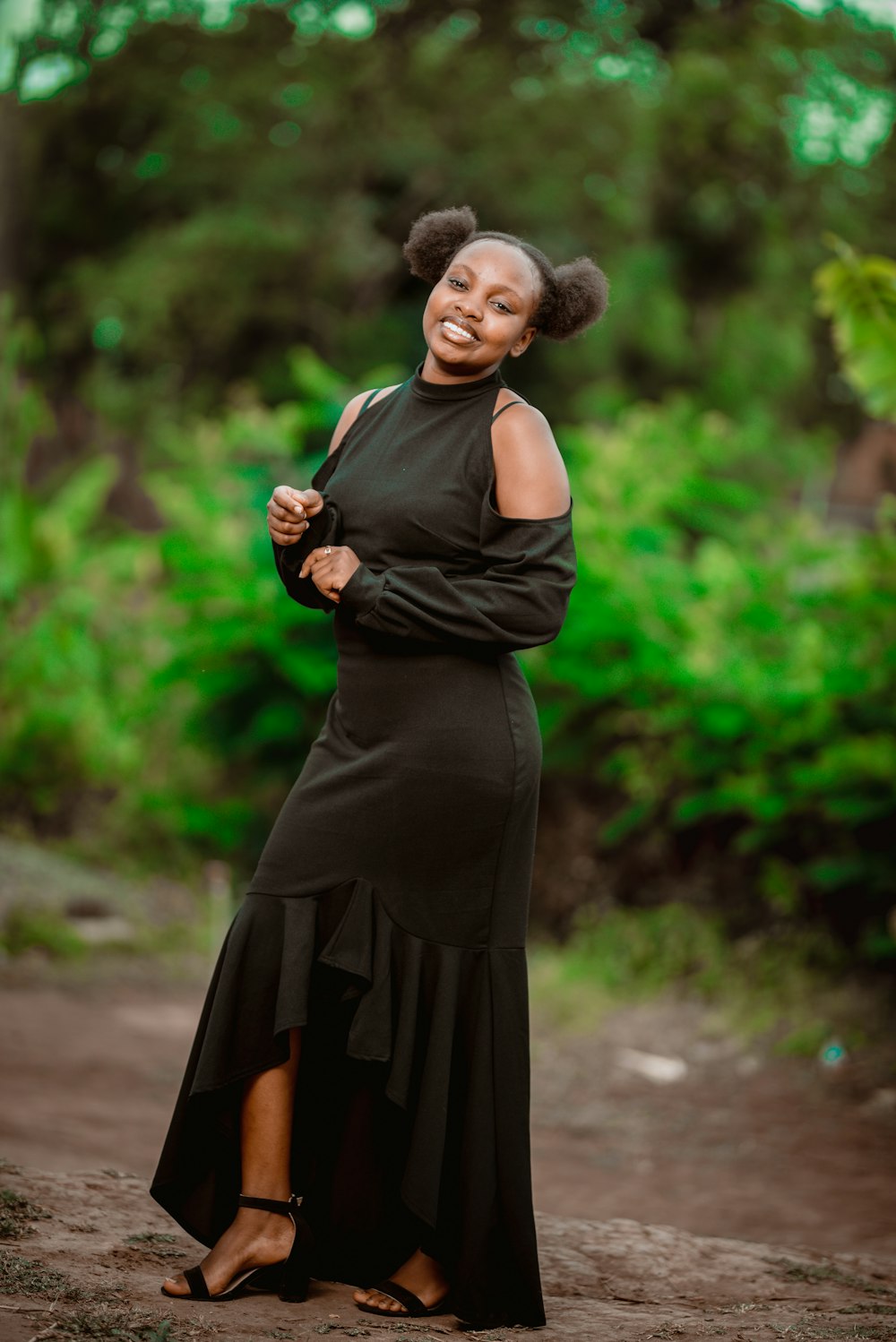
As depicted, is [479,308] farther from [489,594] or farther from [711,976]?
[711,976]

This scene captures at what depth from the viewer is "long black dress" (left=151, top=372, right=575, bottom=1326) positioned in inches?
123

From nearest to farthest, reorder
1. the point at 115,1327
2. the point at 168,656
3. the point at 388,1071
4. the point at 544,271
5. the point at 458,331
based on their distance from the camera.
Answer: the point at 115,1327 → the point at 388,1071 → the point at 458,331 → the point at 544,271 → the point at 168,656

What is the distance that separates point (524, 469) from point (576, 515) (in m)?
6.30

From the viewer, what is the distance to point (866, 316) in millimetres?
6594

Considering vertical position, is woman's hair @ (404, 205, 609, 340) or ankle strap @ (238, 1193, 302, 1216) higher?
woman's hair @ (404, 205, 609, 340)

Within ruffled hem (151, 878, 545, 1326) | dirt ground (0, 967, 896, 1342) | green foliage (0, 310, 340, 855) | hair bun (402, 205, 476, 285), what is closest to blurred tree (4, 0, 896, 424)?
green foliage (0, 310, 340, 855)

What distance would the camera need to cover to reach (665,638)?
328 inches

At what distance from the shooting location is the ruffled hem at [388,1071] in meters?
3.11

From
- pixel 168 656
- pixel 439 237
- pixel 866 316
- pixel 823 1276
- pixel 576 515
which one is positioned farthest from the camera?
pixel 168 656

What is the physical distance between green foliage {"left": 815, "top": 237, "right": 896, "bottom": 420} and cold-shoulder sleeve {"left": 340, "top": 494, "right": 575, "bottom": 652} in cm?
342

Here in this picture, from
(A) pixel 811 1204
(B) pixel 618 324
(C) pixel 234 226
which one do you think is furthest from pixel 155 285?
(A) pixel 811 1204

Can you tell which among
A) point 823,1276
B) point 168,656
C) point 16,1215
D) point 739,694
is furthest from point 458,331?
point 168,656

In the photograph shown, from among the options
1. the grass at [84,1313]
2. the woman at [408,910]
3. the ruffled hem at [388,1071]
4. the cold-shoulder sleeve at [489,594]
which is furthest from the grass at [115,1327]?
the cold-shoulder sleeve at [489,594]

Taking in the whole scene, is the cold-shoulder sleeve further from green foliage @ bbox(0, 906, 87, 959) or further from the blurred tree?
the blurred tree
